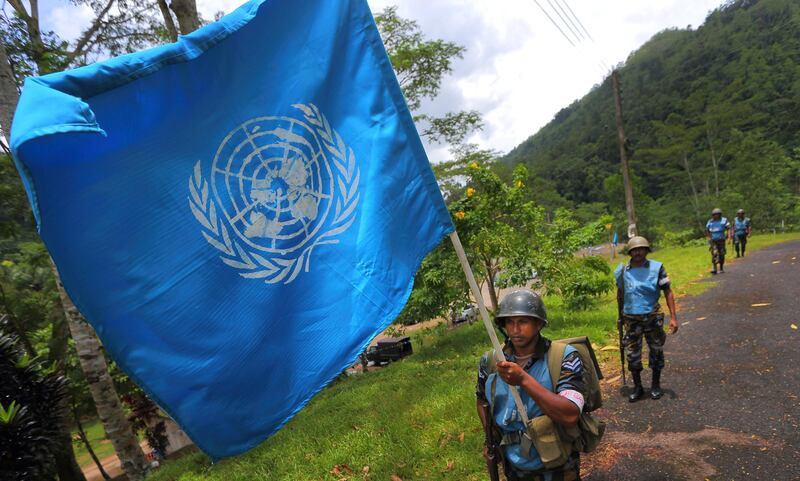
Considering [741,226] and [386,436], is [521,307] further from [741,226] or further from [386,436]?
[741,226]

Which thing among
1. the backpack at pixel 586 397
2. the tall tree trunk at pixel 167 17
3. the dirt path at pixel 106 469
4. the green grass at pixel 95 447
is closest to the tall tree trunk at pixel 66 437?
the tall tree trunk at pixel 167 17

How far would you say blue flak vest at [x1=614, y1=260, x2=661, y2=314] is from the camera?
193 inches

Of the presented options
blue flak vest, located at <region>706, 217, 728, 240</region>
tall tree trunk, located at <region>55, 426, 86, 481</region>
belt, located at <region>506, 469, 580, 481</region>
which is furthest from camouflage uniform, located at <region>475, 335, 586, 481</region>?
blue flak vest, located at <region>706, 217, 728, 240</region>

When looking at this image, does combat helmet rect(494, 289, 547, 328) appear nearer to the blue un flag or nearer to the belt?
the blue un flag

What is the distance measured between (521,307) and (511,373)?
45cm

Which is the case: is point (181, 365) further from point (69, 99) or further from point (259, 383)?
point (69, 99)

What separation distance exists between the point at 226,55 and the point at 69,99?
84 centimetres

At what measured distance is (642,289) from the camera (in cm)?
493

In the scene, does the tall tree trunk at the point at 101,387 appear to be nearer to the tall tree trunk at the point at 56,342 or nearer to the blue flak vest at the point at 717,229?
the tall tree trunk at the point at 56,342

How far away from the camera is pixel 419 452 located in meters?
4.75

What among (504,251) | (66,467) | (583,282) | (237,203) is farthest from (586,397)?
(66,467)

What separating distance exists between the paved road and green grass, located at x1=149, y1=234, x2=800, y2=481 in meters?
1.40

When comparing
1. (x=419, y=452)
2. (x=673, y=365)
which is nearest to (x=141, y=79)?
(x=419, y=452)

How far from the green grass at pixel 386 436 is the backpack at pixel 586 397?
78.0 inches
